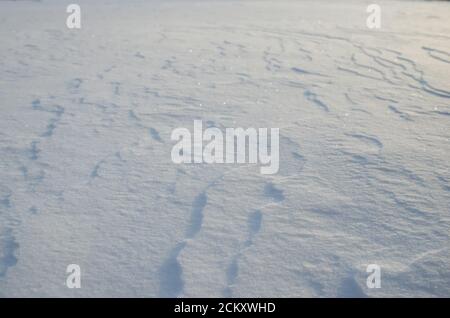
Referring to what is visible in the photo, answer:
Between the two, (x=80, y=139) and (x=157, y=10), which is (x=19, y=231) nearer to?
(x=80, y=139)

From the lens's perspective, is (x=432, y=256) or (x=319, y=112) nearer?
(x=432, y=256)

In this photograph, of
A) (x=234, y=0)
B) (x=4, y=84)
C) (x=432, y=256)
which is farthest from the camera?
(x=234, y=0)

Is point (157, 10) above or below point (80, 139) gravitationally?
above

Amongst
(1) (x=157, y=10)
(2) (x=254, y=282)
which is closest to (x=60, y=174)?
(2) (x=254, y=282)
